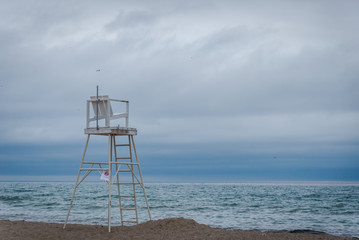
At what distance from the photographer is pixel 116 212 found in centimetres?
2497

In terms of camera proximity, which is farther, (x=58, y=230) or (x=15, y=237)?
(x=58, y=230)

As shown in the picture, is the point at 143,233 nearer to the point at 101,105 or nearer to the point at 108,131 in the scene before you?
the point at 108,131

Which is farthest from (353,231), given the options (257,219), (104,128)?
(104,128)

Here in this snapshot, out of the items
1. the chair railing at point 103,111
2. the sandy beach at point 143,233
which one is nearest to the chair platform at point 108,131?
the chair railing at point 103,111

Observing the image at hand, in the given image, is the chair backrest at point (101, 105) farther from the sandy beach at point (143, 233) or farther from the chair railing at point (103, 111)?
the sandy beach at point (143, 233)

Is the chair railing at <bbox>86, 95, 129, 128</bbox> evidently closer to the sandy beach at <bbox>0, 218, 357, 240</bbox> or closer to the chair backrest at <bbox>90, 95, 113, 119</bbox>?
the chair backrest at <bbox>90, 95, 113, 119</bbox>

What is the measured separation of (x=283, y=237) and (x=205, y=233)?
92.8 inches

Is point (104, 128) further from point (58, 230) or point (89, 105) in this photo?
point (58, 230)

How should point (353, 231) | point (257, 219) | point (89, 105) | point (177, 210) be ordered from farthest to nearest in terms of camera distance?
point (177, 210) < point (257, 219) < point (353, 231) < point (89, 105)

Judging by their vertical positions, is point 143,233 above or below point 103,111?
below

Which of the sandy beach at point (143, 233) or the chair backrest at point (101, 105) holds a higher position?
the chair backrest at point (101, 105)

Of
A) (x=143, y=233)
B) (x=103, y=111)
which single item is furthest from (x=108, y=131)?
(x=143, y=233)

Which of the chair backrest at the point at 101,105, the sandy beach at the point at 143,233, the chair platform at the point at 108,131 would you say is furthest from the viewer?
the chair backrest at the point at 101,105

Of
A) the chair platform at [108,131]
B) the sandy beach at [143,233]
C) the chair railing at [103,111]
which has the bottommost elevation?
the sandy beach at [143,233]
